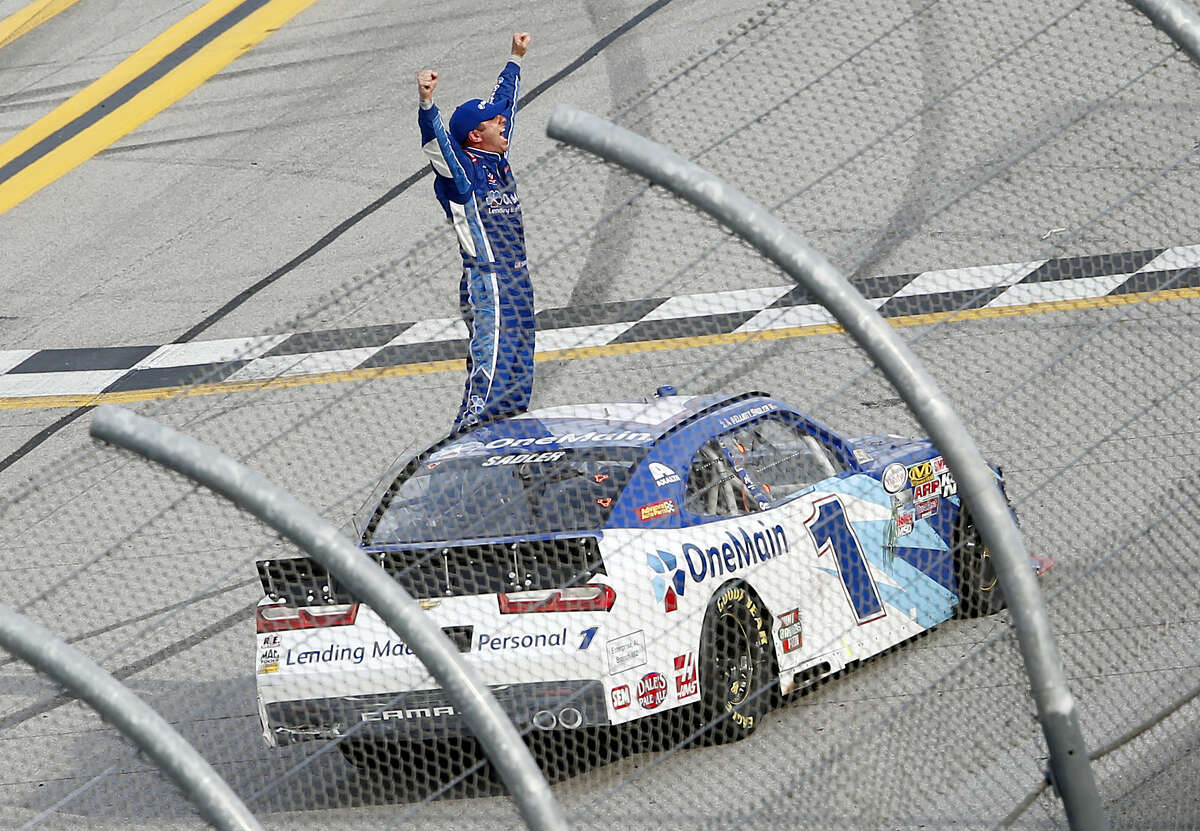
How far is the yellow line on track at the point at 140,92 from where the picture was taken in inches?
671

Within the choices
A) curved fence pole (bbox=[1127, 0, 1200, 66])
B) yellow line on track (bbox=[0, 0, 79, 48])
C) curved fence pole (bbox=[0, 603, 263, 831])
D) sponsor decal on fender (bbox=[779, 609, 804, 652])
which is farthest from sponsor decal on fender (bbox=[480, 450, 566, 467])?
yellow line on track (bbox=[0, 0, 79, 48])

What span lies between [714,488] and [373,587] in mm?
3688

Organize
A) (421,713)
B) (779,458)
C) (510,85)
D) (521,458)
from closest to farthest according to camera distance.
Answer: (421,713) → (521,458) → (779,458) → (510,85)

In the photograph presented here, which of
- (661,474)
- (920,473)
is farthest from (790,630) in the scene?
(920,473)

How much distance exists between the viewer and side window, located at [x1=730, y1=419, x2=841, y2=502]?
750 cm

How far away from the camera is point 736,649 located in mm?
6848

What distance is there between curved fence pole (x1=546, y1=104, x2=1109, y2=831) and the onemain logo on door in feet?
8.88

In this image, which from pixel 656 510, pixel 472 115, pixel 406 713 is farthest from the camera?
pixel 472 115

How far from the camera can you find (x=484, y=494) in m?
6.05

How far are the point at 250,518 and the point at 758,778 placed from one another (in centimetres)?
188

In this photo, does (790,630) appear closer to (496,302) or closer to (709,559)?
(709,559)

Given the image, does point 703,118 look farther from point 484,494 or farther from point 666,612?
point 666,612

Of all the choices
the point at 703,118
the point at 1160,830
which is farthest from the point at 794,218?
the point at 1160,830

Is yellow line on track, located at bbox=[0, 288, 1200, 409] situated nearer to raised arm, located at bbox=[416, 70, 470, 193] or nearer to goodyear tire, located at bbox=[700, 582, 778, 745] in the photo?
goodyear tire, located at bbox=[700, 582, 778, 745]
